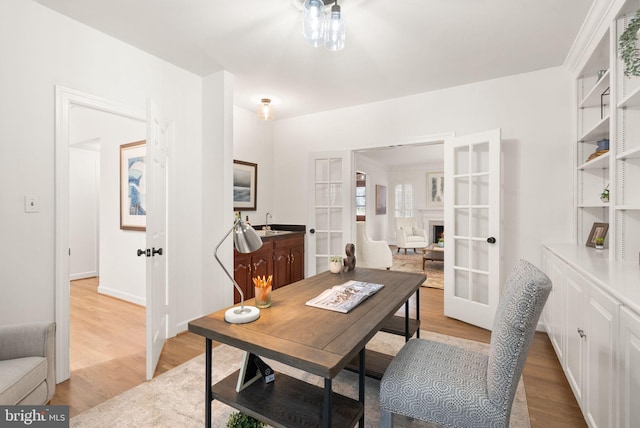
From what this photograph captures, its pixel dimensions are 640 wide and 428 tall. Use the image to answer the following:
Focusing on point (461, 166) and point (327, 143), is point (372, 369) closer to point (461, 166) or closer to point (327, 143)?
point (461, 166)

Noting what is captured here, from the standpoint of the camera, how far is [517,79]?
316cm

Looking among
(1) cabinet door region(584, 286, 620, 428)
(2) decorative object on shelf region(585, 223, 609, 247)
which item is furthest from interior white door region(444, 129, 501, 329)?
(1) cabinet door region(584, 286, 620, 428)

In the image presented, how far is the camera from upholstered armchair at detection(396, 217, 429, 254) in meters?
7.77

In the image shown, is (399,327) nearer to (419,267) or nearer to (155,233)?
(155,233)

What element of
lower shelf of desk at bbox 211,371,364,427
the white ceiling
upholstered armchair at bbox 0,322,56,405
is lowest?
lower shelf of desk at bbox 211,371,364,427

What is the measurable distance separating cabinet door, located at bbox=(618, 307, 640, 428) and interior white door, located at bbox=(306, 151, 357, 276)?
3071 mm

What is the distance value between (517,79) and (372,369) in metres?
3.09

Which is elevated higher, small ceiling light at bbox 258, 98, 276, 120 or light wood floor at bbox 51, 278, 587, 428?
small ceiling light at bbox 258, 98, 276, 120

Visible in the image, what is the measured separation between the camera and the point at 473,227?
128 inches

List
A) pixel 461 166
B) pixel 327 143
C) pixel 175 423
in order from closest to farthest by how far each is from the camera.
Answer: pixel 175 423
pixel 461 166
pixel 327 143

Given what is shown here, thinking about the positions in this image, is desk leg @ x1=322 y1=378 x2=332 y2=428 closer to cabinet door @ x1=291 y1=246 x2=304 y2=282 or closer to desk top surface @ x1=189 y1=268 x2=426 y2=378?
desk top surface @ x1=189 y1=268 x2=426 y2=378

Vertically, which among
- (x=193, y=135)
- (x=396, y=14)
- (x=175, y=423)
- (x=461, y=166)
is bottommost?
(x=175, y=423)

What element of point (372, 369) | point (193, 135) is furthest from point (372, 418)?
point (193, 135)

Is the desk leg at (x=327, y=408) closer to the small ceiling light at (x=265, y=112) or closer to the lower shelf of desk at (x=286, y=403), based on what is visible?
the lower shelf of desk at (x=286, y=403)
